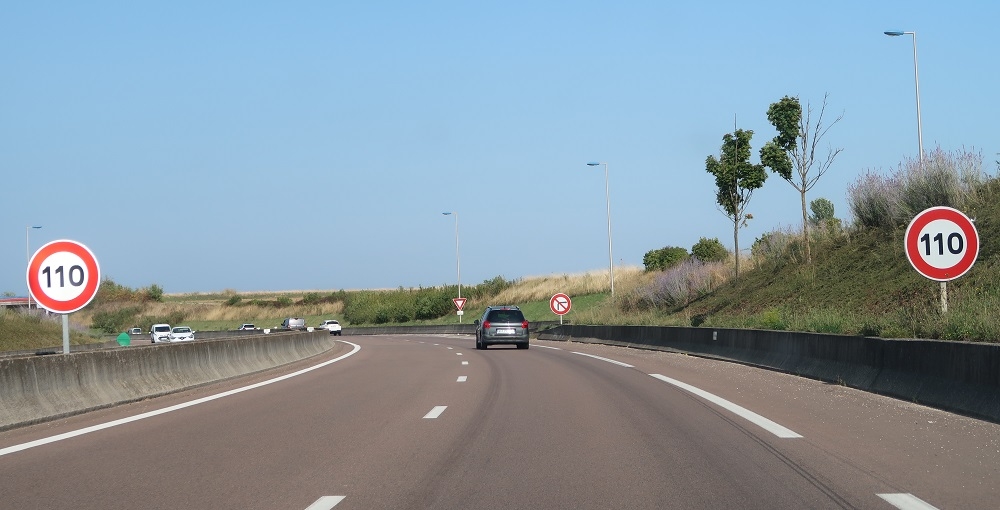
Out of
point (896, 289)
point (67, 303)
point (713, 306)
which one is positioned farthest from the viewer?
point (713, 306)

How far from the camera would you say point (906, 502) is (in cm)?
802

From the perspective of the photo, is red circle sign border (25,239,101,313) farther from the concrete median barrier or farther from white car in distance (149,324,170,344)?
white car in distance (149,324,170,344)

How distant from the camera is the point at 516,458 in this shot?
10.5 metres

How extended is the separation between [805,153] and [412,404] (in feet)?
95.8

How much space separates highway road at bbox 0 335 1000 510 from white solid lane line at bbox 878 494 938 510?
0.03 metres

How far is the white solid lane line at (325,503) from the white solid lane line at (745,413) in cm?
523

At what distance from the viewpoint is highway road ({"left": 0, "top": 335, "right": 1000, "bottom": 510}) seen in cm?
844

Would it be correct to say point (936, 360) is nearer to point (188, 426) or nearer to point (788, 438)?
point (788, 438)

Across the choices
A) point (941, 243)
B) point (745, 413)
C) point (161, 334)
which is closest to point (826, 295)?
point (941, 243)

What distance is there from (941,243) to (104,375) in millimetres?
11907

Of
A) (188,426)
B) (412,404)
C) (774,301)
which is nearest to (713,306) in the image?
(774,301)

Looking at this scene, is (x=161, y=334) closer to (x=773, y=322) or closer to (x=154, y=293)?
(x=773, y=322)

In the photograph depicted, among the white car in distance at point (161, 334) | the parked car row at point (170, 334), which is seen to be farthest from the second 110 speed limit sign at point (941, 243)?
the white car in distance at point (161, 334)

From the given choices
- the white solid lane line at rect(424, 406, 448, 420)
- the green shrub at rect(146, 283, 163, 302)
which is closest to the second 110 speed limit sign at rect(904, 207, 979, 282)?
the white solid lane line at rect(424, 406, 448, 420)
